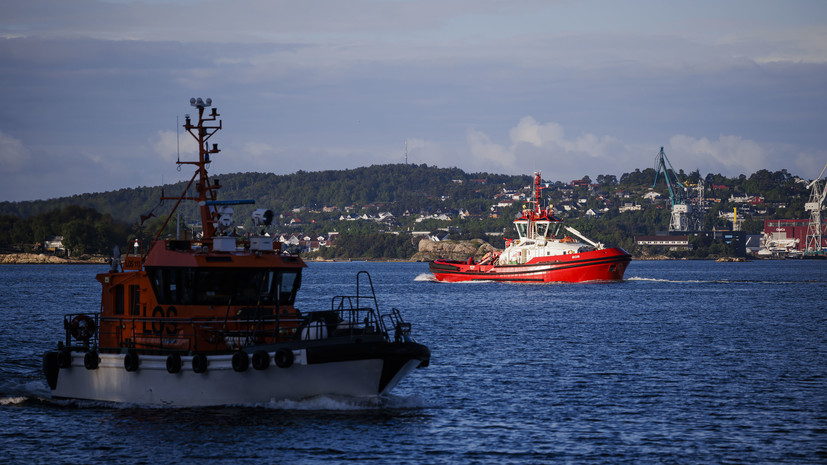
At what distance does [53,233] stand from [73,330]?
4961 inches

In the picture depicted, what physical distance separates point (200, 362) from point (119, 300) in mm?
4664

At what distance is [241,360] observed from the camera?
70.3ft

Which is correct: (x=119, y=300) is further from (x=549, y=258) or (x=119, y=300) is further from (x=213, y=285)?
(x=549, y=258)

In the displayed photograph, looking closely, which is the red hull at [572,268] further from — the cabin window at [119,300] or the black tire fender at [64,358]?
the black tire fender at [64,358]

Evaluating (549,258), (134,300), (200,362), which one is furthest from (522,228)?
(200,362)

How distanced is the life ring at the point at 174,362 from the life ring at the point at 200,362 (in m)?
0.50

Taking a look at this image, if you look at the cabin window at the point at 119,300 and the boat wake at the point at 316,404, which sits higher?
the cabin window at the point at 119,300

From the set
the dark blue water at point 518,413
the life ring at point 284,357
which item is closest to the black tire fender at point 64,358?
the dark blue water at point 518,413

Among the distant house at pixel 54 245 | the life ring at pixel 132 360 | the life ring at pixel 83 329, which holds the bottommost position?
the life ring at pixel 132 360

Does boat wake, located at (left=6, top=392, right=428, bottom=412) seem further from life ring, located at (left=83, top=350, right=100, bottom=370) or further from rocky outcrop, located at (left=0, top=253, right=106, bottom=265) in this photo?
rocky outcrop, located at (left=0, top=253, right=106, bottom=265)

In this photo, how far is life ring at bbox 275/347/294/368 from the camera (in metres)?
21.1

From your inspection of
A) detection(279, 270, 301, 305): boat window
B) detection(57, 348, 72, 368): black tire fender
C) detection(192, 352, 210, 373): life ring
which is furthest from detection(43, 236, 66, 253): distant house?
detection(192, 352, 210, 373): life ring

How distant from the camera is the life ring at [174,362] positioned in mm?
22047

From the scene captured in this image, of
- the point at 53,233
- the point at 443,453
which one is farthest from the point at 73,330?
the point at 53,233
